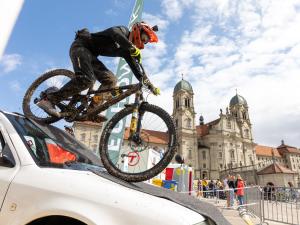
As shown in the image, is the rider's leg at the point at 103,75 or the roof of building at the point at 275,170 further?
the roof of building at the point at 275,170

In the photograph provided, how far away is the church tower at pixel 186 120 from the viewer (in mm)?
82312

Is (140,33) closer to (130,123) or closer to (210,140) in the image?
(130,123)

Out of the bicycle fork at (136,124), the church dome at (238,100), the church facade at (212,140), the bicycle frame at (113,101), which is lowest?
the bicycle fork at (136,124)

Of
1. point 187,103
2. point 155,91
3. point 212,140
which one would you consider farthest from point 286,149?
point 155,91

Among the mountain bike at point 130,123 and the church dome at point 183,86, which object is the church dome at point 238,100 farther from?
the mountain bike at point 130,123

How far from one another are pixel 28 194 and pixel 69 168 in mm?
458

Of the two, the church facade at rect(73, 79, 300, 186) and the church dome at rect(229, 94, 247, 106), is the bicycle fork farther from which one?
the church dome at rect(229, 94, 247, 106)

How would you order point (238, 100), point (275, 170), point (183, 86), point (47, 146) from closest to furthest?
1. point (47, 146)
2. point (275, 170)
3. point (183, 86)
4. point (238, 100)

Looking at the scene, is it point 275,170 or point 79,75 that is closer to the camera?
point 79,75

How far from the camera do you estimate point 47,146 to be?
2.82 metres

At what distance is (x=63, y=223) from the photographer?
1.85 metres

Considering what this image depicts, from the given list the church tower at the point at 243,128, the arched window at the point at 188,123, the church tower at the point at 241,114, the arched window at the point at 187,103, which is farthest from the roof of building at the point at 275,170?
the church tower at the point at 241,114

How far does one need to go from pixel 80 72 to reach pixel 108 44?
0.57 metres

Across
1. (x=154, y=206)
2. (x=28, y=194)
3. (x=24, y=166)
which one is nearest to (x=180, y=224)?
(x=154, y=206)
